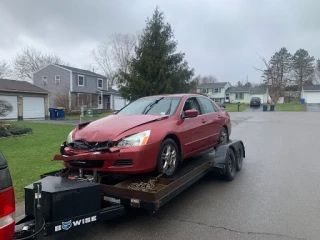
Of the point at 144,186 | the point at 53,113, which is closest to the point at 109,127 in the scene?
the point at 144,186

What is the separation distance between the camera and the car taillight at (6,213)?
6.48ft

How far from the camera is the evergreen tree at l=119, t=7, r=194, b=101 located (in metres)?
20.6

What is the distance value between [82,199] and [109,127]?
1411 millimetres

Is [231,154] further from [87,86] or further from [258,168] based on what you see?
[87,86]

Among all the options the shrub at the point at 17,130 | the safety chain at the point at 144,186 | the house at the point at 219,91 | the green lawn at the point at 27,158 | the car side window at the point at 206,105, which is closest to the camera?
the safety chain at the point at 144,186

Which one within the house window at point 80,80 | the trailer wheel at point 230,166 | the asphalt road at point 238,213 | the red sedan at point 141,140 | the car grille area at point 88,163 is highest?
the house window at point 80,80

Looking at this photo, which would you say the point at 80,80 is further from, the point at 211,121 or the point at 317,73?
the point at 317,73

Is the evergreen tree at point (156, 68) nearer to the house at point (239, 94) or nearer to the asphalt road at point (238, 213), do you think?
the asphalt road at point (238, 213)

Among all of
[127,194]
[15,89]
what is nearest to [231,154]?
[127,194]

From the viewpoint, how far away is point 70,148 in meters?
4.21

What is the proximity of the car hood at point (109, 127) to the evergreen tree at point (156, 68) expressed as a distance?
620 inches

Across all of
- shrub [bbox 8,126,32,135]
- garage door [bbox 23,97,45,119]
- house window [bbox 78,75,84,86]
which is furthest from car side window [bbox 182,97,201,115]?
house window [bbox 78,75,84,86]

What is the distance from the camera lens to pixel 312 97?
55062 millimetres

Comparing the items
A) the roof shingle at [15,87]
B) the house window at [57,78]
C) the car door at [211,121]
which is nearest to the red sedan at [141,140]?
the car door at [211,121]
